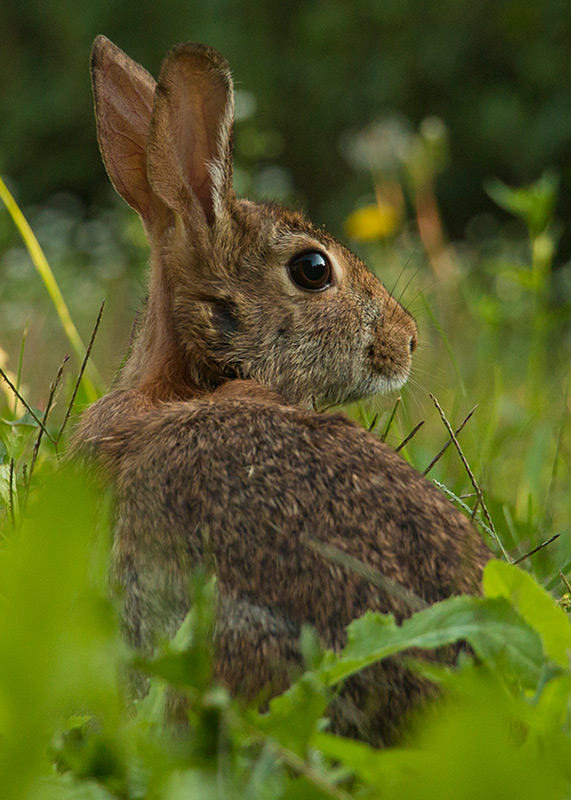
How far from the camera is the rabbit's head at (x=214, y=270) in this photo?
9.51ft

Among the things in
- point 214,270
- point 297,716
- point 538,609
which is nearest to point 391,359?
point 214,270

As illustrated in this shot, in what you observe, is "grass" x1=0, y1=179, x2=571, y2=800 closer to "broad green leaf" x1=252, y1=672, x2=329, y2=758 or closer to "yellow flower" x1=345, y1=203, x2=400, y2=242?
"broad green leaf" x1=252, y1=672, x2=329, y2=758

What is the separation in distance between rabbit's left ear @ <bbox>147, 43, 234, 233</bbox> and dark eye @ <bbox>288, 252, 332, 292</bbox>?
0.95 feet

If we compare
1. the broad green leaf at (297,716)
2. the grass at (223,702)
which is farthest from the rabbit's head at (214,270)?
the broad green leaf at (297,716)

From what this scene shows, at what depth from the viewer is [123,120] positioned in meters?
3.17

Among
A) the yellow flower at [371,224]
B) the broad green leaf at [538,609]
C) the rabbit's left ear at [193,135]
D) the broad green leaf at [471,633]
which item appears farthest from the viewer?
the yellow flower at [371,224]

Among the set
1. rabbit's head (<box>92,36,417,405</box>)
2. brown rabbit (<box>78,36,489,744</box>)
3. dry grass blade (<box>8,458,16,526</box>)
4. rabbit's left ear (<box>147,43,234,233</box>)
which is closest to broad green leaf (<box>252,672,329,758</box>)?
brown rabbit (<box>78,36,489,744</box>)

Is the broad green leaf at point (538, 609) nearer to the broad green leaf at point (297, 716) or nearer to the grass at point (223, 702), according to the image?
the grass at point (223, 702)

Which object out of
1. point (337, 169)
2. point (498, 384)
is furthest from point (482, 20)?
point (498, 384)

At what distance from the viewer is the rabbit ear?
3094 millimetres

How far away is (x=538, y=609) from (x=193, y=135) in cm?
187

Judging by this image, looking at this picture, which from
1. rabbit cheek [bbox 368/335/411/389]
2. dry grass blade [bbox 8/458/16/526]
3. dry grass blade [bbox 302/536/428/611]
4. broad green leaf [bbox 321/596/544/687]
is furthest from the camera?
rabbit cheek [bbox 368/335/411/389]

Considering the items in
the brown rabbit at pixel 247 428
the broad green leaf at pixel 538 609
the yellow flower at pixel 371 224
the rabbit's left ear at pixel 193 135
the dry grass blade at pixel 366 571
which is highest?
the yellow flower at pixel 371 224

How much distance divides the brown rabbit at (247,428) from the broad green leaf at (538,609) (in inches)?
8.4
